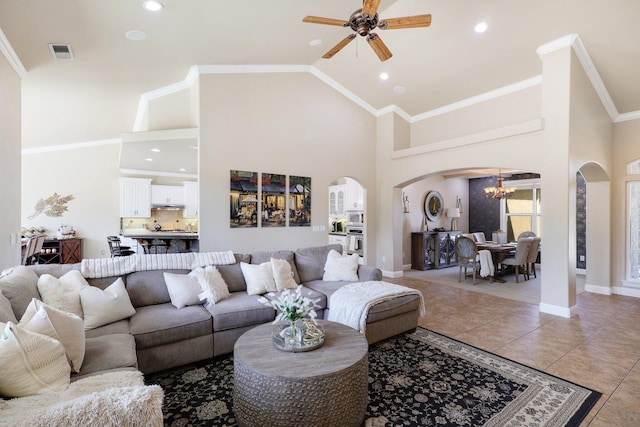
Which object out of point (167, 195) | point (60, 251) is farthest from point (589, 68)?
point (60, 251)

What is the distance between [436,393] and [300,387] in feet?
4.18

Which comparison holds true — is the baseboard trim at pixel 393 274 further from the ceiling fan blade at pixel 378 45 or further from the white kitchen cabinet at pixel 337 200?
the ceiling fan blade at pixel 378 45

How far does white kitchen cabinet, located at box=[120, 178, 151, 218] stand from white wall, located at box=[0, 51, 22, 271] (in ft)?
14.8

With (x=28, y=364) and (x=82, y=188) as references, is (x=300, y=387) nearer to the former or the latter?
(x=28, y=364)

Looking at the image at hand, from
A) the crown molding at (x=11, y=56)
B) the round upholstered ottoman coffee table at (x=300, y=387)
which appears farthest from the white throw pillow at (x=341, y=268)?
the crown molding at (x=11, y=56)

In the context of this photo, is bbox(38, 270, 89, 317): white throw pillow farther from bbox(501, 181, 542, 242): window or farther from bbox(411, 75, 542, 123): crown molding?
bbox(501, 181, 542, 242): window

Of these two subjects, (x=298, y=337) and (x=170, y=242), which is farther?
(x=170, y=242)

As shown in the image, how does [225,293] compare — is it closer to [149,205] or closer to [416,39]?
[416,39]

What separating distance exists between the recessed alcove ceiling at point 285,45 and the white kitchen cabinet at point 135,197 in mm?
Result: 2183

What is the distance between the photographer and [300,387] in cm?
181

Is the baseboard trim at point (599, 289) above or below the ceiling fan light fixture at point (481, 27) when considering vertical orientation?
below

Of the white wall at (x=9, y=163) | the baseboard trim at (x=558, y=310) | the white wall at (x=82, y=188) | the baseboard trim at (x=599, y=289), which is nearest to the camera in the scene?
the white wall at (x=9, y=163)

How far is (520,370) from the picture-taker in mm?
2807

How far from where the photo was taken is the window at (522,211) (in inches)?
333
